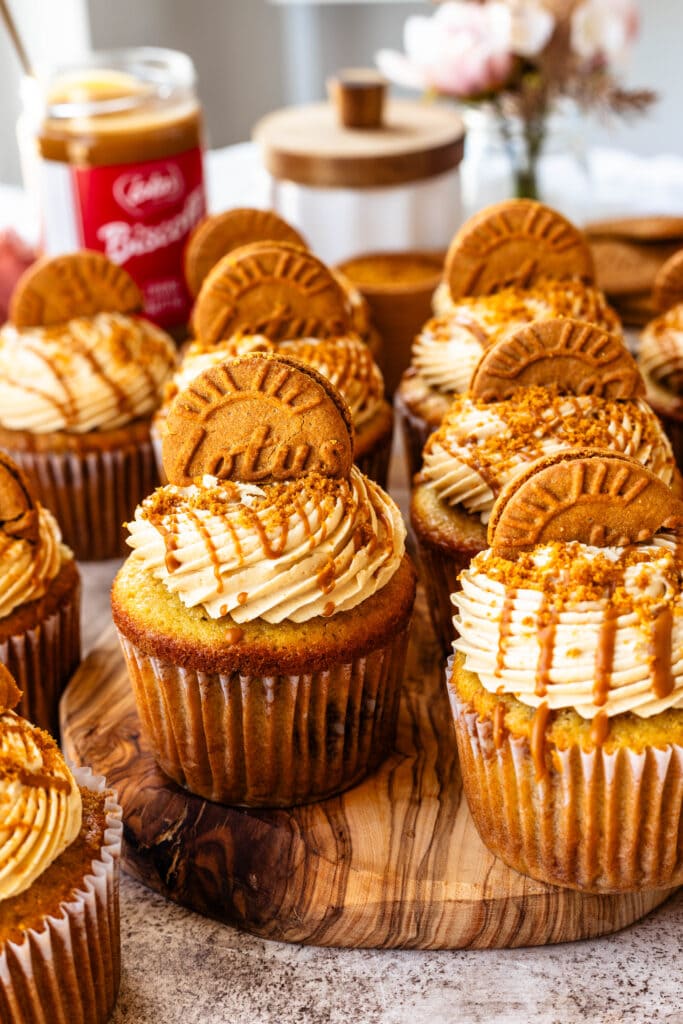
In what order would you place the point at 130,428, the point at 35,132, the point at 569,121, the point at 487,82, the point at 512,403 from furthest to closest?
1. the point at 569,121
2. the point at 487,82
3. the point at 35,132
4. the point at 130,428
5. the point at 512,403

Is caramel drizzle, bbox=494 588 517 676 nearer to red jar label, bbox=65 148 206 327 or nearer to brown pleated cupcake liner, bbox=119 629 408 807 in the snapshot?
brown pleated cupcake liner, bbox=119 629 408 807

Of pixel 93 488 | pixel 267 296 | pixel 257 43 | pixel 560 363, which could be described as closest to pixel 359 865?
pixel 560 363

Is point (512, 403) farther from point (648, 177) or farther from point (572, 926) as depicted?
point (648, 177)

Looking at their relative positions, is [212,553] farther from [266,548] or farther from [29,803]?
[29,803]

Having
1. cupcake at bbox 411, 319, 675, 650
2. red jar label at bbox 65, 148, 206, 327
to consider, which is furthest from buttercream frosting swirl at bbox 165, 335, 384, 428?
red jar label at bbox 65, 148, 206, 327

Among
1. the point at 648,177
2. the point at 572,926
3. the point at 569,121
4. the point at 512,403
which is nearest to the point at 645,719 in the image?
the point at 572,926

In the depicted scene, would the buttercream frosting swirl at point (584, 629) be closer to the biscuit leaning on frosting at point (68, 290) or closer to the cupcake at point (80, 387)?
the cupcake at point (80, 387)

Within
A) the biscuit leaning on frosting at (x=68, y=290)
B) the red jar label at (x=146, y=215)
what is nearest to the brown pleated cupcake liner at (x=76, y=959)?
the biscuit leaning on frosting at (x=68, y=290)
